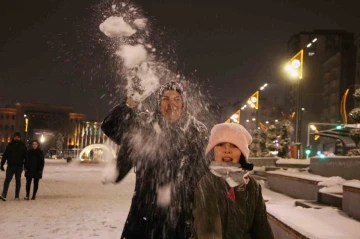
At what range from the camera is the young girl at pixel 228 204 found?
2.60 m

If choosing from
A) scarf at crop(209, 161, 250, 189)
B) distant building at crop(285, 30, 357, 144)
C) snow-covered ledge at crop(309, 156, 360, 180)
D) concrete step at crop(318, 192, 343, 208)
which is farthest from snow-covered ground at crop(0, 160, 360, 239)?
distant building at crop(285, 30, 357, 144)

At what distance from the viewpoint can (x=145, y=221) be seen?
3.22m

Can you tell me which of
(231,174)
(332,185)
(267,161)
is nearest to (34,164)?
(332,185)

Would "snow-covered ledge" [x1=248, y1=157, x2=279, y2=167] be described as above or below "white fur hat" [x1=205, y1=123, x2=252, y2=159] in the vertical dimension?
below

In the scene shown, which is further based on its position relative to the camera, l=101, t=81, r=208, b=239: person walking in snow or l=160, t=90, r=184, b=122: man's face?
l=160, t=90, r=184, b=122: man's face

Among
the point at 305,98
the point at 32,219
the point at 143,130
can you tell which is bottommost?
the point at 32,219

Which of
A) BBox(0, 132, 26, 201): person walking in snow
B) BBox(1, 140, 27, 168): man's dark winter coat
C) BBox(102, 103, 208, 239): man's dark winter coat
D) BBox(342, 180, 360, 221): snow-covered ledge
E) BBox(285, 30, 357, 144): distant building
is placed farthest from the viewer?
BBox(285, 30, 357, 144): distant building

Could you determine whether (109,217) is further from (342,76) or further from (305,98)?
(305,98)

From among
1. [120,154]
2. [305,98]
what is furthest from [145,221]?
[305,98]

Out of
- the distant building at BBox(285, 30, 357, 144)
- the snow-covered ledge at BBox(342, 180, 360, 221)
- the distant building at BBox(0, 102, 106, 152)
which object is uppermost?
the distant building at BBox(285, 30, 357, 144)

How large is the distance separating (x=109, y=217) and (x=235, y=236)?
7774 mm

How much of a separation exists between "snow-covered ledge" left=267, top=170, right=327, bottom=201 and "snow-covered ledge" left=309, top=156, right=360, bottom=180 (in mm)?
416

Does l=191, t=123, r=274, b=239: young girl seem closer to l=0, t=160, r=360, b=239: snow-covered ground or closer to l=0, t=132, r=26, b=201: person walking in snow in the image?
l=0, t=160, r=360, b=239: snow-covered ground

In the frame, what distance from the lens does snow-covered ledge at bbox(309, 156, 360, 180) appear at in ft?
31.7
